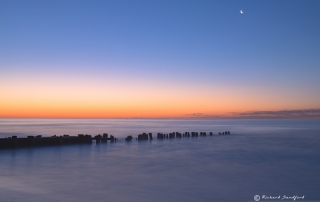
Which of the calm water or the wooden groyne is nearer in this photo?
the calm water

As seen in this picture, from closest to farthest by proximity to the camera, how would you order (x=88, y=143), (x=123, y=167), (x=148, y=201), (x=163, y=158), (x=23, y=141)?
1. (x=148, y=201)
2. (x=123, y=167)
3. (x=163, y=158)
4. (x=23, y=141)
5. (x=88, y=143)

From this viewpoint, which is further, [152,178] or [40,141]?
[40,141]

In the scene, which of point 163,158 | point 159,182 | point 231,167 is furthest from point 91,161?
point 231,167

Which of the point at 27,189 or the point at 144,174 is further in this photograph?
the point at 144,174

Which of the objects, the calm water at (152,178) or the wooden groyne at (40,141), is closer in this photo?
the calm water at (152,178)

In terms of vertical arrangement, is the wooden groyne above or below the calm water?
above

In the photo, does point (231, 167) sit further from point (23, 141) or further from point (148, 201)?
point (23, 141)

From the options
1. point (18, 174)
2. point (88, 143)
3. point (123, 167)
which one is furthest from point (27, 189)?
point (88, 143)

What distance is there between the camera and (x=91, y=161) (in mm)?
15734

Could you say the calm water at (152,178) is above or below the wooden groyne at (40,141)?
below

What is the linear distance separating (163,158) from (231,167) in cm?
457

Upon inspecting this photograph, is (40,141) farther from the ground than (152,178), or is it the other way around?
(40,141)

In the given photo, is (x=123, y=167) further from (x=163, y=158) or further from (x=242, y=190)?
(x=242, y=190)

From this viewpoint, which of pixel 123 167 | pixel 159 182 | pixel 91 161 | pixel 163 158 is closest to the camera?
pixel 159 182
